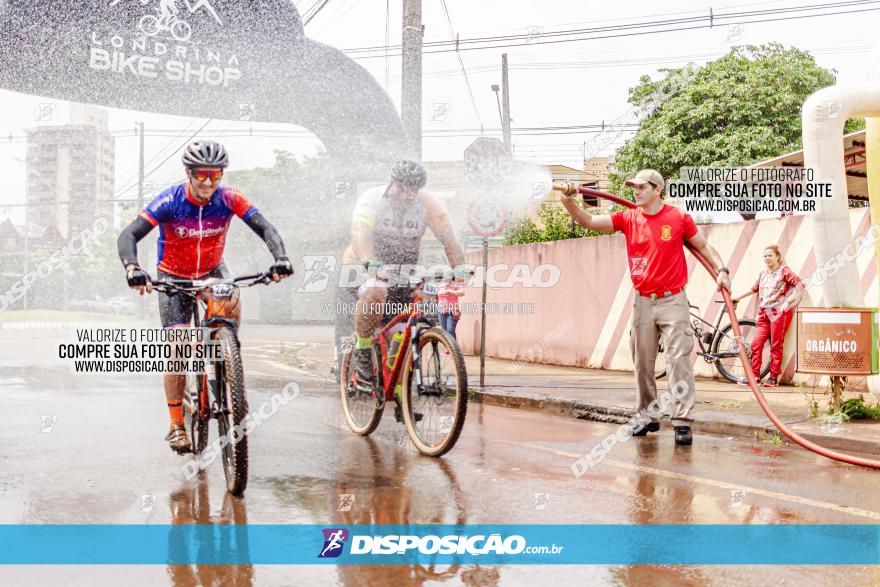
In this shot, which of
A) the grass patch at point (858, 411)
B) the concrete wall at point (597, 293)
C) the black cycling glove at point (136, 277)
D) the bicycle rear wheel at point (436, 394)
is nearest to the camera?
the black cycling glove at point (136, 277)

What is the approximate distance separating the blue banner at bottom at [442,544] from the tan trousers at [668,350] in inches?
106

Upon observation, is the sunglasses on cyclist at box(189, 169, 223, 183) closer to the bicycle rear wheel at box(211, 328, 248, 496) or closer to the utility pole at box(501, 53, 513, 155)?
the bicycle rear wheel at box(211, 328, 248, 496)

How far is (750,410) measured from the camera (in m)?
8.50

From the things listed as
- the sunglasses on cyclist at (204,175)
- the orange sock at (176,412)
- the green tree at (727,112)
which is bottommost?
the orange sock at (176,412)

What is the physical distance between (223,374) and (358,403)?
2.30 metres

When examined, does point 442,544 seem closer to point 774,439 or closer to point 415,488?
point 415,488

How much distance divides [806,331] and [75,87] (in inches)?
362

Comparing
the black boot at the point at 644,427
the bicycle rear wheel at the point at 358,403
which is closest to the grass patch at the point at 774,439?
the black boot at the point at 644,427

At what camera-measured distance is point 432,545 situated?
4.13 meters

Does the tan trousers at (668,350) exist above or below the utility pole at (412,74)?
below

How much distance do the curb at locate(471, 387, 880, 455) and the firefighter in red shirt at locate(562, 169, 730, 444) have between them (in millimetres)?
660

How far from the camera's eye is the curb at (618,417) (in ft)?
22.7

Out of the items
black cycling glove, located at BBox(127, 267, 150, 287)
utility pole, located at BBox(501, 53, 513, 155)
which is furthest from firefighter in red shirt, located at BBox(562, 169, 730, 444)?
utility pole, located at BBox(501, 53, 513, 155)

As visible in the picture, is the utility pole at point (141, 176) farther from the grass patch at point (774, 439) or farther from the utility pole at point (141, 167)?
the grass patch at point (774, 439)
